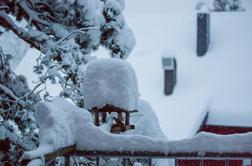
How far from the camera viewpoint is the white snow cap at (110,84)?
346 centimetres

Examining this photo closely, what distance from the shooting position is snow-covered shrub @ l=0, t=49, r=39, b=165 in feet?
18.4

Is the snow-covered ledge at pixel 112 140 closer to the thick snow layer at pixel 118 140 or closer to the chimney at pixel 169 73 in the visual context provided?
the thick snow layer at pixel 118 140

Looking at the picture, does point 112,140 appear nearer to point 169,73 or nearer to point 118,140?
point 118,140

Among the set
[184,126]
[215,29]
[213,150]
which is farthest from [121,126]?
[215,29]

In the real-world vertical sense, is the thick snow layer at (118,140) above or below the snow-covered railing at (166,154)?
above

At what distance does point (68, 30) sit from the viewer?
600 cm

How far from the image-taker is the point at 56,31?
5.90 m

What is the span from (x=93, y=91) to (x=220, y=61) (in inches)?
581

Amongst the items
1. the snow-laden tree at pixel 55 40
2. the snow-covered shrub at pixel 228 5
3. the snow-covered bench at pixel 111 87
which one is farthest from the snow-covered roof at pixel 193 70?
the snow-covered bench at pixel 111 87

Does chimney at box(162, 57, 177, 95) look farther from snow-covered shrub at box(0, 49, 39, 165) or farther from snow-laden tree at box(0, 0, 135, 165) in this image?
snow-covered shrub at box(0, 49, 39, 165)

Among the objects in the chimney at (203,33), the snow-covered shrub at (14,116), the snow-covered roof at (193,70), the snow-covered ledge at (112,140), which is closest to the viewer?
→ the snow-covered ledge at (112,140)

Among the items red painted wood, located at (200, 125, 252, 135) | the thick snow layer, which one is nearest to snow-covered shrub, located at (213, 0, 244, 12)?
red painted wood, located at (200, 125, 252, 135)

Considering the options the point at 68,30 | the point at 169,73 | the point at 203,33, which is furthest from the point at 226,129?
the point at 68,30

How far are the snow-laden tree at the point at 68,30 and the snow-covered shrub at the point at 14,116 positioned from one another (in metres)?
0.46
